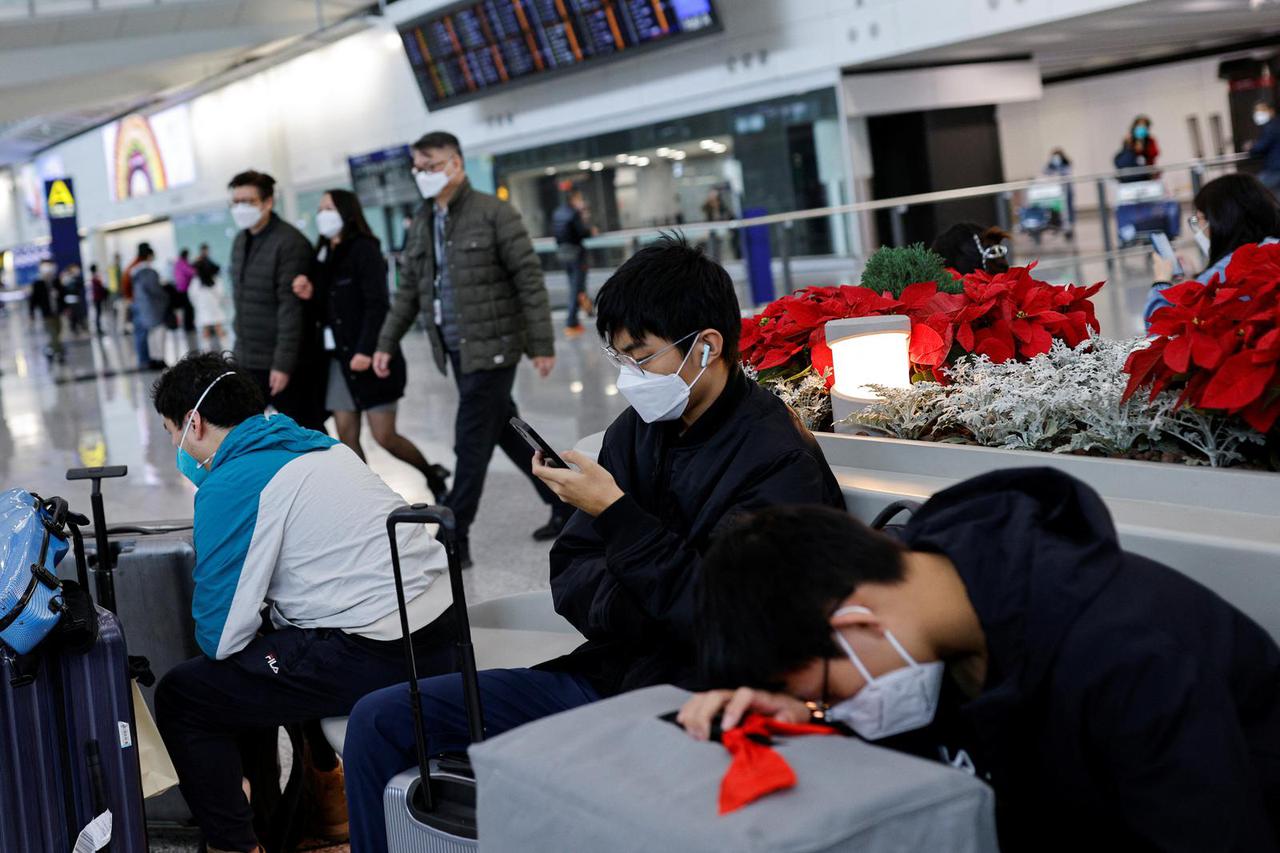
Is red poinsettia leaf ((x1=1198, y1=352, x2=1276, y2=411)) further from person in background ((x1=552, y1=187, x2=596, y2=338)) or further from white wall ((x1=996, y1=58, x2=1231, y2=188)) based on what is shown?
white wall ((x1=996, y1=58, x2=1231, y2=188))

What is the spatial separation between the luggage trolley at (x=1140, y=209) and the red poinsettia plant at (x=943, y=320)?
990cm

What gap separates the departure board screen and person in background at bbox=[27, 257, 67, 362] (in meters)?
6.44

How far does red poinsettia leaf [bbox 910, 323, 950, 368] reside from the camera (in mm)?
2904

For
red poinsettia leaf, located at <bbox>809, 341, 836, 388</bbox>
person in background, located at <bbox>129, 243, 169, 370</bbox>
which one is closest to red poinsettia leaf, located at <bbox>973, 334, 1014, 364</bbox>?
red poinsettia leaf, located at <bbox>809, 341, 836, 388</bbox>

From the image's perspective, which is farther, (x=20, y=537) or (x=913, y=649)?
(x=20, y=537)

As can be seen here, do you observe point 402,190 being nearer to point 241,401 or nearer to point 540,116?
point 540,116

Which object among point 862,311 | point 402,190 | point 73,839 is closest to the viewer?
point 73,839

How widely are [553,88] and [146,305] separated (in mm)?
6103

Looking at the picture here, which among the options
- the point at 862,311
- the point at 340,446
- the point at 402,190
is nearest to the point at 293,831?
the point at 340,446

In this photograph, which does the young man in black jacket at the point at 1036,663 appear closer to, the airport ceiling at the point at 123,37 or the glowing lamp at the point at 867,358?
the glowing lamp at the point at 867,358

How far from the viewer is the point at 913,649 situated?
1368mm

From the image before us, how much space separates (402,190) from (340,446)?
17.9 m

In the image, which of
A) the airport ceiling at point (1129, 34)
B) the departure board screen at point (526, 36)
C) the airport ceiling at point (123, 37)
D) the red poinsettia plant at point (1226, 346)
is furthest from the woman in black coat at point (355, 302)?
the airport ceiling at point (123, 37)

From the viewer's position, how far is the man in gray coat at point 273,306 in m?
5.64
